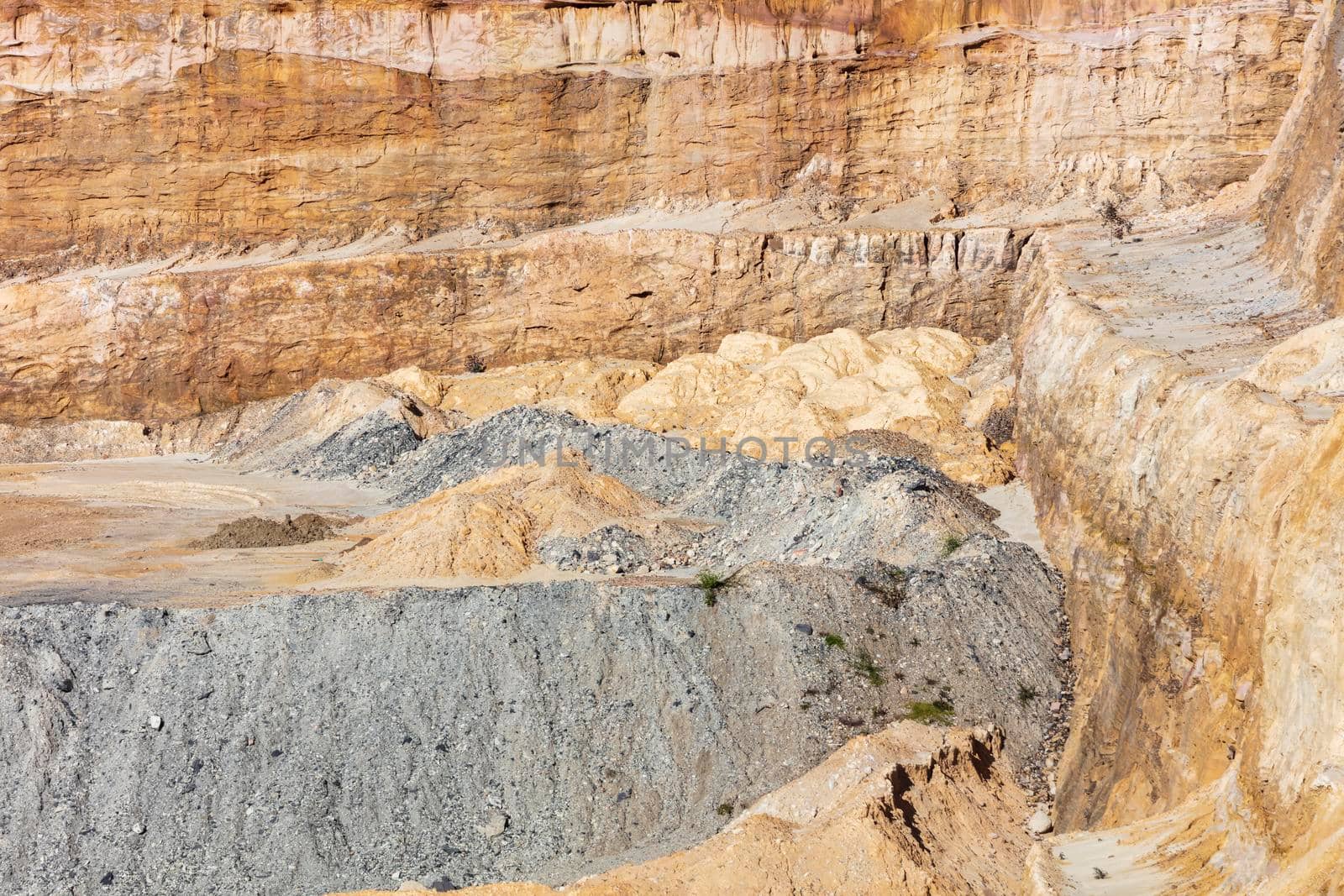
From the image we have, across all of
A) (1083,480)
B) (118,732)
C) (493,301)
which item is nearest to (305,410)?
(493,301)

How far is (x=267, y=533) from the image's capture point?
61.1ft

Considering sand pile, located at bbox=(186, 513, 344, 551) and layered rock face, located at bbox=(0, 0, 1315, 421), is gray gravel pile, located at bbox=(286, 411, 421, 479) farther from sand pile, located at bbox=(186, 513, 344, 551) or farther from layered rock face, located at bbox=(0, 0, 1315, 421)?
sand pile, located at bbox=(186, 513, 344, 551)

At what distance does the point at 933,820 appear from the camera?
973 centimetres

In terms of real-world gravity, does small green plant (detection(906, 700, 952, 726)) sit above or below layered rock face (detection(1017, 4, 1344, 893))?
below

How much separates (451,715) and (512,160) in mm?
21485

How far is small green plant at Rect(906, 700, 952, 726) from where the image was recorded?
12.3 meters

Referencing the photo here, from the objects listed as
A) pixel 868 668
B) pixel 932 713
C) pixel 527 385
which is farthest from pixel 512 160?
pixel 932 713

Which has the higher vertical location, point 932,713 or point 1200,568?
point 1200,568

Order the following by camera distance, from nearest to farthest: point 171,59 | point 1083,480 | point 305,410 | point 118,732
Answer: point 118,732, point 1083,480, point 305,410, point 171,59

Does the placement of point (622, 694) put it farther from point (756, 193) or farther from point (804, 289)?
point (756, 193)

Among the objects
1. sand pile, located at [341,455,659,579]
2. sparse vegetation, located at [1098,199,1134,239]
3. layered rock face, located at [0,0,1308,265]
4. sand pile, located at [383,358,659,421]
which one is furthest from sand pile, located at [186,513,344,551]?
sparse vegetation, located at [1098,199,1134,239]

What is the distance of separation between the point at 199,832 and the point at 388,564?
5186 mm

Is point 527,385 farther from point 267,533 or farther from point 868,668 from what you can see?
point 868,668

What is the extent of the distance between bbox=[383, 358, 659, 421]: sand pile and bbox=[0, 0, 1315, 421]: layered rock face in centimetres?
99
